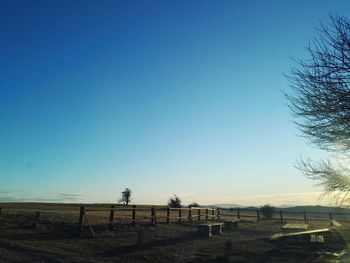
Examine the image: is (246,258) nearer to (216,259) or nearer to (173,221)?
(216,259)

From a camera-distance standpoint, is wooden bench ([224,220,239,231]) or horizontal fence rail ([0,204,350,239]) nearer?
horizontal fence rail ([0,204,350,239])

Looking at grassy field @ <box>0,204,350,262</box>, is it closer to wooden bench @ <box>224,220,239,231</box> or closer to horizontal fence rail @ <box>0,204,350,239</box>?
horizontal fence rail @ <box>0,204,350,239</box>

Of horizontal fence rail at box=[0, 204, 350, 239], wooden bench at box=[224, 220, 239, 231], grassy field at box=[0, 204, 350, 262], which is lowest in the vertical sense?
grassy field at box=[0, 204, 350, 262]

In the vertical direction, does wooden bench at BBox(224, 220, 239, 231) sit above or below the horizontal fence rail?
below

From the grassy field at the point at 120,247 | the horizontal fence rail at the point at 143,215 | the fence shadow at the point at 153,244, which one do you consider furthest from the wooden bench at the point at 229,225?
the fence shadow at the point at 153,244

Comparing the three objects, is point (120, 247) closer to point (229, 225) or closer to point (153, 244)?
point (153, 244)

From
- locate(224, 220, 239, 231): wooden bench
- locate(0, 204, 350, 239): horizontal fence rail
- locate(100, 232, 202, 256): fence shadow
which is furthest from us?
locate(224, 220, 239, 231): wooden bench

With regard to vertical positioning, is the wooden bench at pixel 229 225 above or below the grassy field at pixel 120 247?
above

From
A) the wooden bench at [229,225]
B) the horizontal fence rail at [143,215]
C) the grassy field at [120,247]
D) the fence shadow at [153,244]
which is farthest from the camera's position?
the wooden bench at [229,225]

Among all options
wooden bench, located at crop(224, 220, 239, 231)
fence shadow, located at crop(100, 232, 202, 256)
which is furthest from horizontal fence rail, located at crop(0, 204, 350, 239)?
wooden bench, located at crop(224, 220, 239, 231)

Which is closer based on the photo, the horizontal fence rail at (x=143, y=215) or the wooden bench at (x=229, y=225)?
the horizontal fence rail at (x=143, y=215)

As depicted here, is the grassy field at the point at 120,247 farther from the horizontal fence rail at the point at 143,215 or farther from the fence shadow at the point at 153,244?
the horizontal fence rail at the point at 143,215

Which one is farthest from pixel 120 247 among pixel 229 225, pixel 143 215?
pixel 143 215

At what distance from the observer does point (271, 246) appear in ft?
65.2
